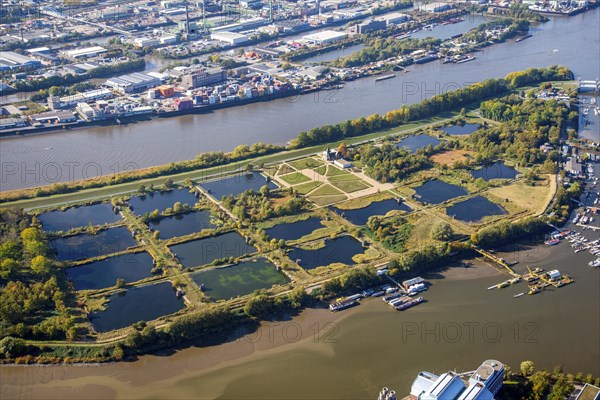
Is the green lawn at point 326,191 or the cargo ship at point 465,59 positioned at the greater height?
the cargo ship at point 465,59

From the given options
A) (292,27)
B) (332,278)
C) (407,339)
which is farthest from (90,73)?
(407,339)

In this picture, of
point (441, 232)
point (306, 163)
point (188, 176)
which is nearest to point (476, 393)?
point (441, 232)

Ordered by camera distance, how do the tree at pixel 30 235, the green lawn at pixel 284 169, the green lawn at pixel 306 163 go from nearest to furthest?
the tree at pixel 30 235
the green lawn at pixel 284 169
the green lawn at pixel 306 163

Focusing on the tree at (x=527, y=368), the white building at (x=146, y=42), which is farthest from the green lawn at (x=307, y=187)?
the white building at (x=146, y=42)

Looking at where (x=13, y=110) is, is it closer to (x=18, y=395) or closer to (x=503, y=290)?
(x=18, y=395)

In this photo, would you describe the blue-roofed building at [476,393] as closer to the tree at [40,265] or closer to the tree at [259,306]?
the tree at [259,306]

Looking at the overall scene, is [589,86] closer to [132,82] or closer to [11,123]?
[132,82]
